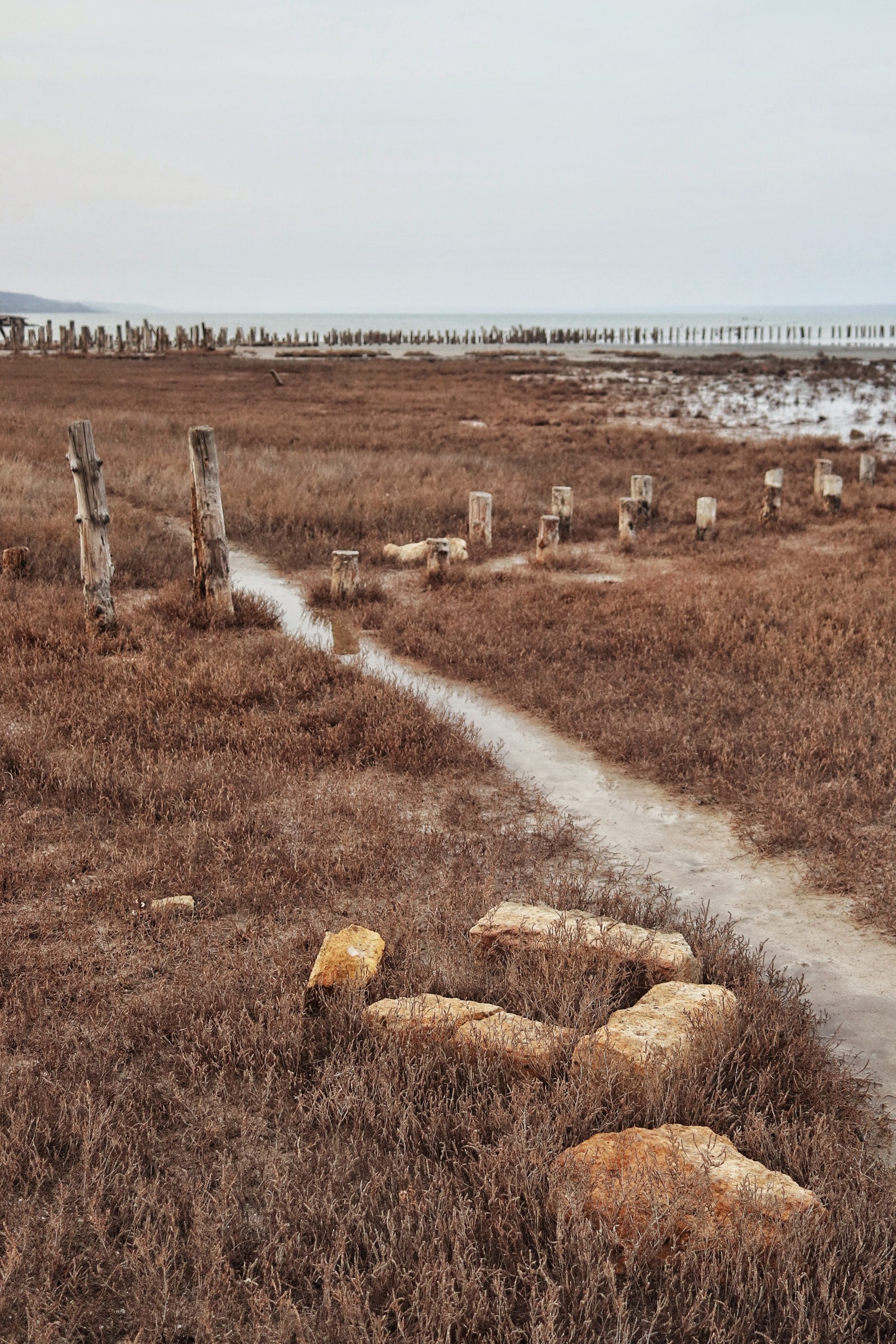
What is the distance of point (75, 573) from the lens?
41.4ft

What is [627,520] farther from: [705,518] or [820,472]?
[820,472]

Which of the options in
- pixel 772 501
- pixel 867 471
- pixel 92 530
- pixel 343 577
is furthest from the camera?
pixel 867 471

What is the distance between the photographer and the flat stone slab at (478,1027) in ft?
11.9

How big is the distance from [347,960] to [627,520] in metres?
11.8

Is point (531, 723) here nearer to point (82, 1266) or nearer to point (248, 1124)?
point (248, 1124)

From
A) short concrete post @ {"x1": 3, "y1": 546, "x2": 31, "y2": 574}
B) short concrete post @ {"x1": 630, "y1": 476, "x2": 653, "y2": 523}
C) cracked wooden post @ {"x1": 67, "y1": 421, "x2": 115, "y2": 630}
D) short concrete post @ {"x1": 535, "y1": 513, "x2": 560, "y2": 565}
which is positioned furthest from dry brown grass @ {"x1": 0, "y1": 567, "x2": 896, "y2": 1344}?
short concrete post @ {"x1": 630, "y1": 476, "x2": 653, "y2": 523}

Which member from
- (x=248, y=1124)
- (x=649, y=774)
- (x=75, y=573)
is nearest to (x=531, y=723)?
(x=649, y=774)

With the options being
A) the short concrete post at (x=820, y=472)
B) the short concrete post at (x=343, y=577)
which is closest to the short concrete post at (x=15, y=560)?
the short concrete post at (x=343, y=577)

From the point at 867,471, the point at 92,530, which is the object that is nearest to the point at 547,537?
the point at 92,530

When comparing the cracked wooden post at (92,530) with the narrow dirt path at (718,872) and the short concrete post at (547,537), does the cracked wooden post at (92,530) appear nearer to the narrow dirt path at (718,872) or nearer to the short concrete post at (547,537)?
the narrow dirt path at (718,872)

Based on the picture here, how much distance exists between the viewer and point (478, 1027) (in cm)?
374

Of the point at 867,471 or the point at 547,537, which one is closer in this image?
the point at 547,537

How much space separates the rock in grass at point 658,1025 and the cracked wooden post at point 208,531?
7.74 meters

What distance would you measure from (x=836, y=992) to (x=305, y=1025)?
251 centimetres
